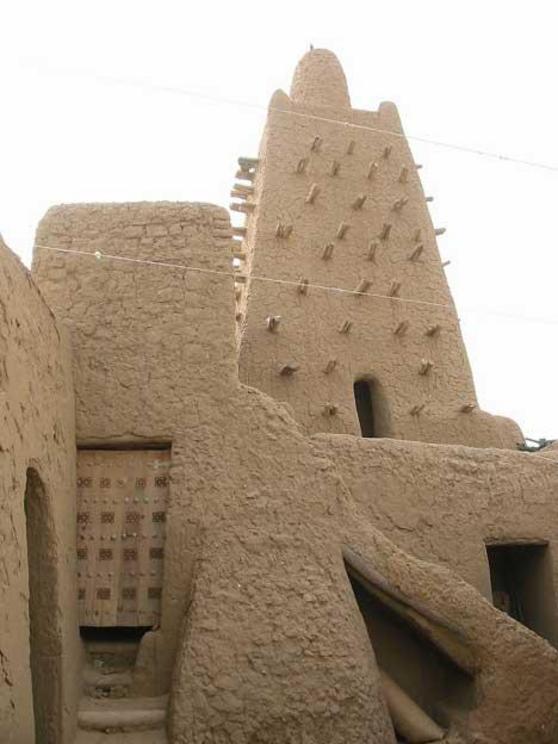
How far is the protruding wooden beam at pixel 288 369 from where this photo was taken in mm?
7344

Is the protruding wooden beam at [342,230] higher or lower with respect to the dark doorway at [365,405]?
higher

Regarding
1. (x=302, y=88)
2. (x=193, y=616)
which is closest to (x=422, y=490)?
(x=193, y=616)

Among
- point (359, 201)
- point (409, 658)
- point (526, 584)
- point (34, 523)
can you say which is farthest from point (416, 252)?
point (34, 523)

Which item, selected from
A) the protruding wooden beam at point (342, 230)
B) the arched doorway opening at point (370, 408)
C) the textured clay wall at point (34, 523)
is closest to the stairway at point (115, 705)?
the textured clay wall at point (34, 523)

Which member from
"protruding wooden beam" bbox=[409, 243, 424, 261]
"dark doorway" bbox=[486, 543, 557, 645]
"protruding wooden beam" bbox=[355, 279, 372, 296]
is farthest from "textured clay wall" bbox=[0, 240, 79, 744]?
"protruding wooden beam" bbox=[409, 243, 424, 261]

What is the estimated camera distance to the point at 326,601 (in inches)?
172

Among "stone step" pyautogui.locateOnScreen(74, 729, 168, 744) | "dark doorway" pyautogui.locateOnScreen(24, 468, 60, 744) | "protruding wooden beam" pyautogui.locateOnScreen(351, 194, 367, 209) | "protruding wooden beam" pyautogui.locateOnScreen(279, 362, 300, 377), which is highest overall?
"protruding wooden beam" pyautogui.locateOnScreen(351, 194, 367, 209)

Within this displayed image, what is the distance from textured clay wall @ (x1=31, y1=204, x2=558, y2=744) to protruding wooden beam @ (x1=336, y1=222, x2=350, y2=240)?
3228mm

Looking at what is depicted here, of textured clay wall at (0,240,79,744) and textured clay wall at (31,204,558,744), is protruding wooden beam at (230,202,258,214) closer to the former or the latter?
textured clay wall at (31,204,558,744)

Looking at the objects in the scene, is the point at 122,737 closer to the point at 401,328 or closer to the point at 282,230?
the point at 401,328

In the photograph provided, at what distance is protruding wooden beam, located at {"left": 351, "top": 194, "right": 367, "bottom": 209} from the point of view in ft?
29.7

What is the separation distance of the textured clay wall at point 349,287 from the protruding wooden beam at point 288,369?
69mm

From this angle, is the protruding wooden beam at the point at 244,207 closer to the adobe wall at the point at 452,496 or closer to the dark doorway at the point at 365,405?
the dark doorway at the point at 365,405

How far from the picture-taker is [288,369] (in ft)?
24.2
